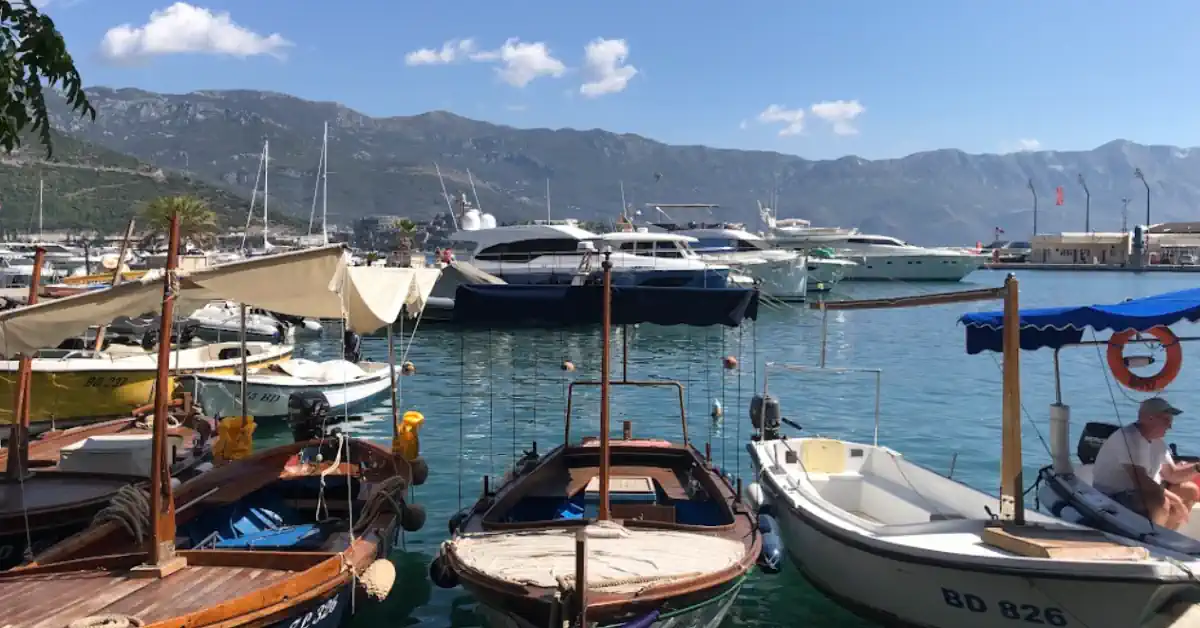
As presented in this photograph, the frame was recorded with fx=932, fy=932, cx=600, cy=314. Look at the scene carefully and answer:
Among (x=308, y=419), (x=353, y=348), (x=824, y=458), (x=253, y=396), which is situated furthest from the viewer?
(x=353, y=348)

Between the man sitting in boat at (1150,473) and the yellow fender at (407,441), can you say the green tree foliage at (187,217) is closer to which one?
the yellow fender at (407,441)

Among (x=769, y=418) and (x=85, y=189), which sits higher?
(x=85, y=189)

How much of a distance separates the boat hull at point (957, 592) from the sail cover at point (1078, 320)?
9.08 ft

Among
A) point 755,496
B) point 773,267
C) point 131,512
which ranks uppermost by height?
point 773,267

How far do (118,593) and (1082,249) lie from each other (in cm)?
13707

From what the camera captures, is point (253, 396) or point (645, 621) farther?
point (253, 396)

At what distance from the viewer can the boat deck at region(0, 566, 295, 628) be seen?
633 cm

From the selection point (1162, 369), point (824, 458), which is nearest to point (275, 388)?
point (824, 458)

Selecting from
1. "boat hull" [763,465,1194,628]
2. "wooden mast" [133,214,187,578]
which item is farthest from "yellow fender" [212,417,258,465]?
"boat hull" [763,465,1194,628]

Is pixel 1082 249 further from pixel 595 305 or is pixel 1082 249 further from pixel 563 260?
pixel 595 305

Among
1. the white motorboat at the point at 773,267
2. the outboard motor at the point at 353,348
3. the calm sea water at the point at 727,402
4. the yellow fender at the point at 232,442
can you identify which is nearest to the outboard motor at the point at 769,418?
the calm sea water at the point at 727,402

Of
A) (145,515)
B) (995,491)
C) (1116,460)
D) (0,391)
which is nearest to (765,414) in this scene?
(995,491)

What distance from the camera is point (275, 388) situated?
19.2m

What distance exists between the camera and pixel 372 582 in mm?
7965
